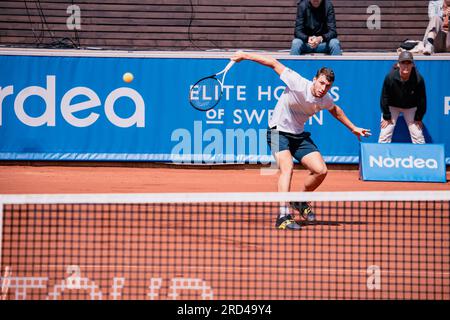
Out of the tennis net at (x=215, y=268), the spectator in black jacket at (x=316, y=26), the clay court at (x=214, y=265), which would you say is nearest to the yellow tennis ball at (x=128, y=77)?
the spectator in black jacket at (x=316, y=26)

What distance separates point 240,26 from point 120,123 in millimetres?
6225

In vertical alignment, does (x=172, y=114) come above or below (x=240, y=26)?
below

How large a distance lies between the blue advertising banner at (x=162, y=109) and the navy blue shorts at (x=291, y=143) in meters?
4.16

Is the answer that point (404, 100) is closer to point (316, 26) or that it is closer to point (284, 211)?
point (316, 26)

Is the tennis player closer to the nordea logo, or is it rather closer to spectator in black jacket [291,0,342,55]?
the nordea logo

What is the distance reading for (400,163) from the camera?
504 inches

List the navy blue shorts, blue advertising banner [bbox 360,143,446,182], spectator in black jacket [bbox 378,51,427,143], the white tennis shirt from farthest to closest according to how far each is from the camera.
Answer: spectator in black jacket [bbox 378,51,427,143] → blue advertising banner [bbox 360,143,446,182] → the navy blue shorts → the white tennis shirt

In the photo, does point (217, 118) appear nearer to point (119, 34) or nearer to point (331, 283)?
point (119, 34)

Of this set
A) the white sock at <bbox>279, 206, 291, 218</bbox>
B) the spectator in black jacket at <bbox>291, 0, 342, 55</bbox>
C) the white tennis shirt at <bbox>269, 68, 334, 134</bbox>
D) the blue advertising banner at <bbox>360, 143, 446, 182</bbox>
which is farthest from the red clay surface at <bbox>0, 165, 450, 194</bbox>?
the white sock at <bbox>279, 206, 291, 218</bbox>

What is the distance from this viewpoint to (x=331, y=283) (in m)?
6.36

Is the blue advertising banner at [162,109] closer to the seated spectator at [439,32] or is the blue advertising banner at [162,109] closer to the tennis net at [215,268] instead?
the seated spectator at [439,32]

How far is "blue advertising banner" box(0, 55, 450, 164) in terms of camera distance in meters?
13.4

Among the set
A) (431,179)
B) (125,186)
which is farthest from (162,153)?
(431,179)

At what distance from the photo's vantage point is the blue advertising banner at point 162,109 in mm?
13391
